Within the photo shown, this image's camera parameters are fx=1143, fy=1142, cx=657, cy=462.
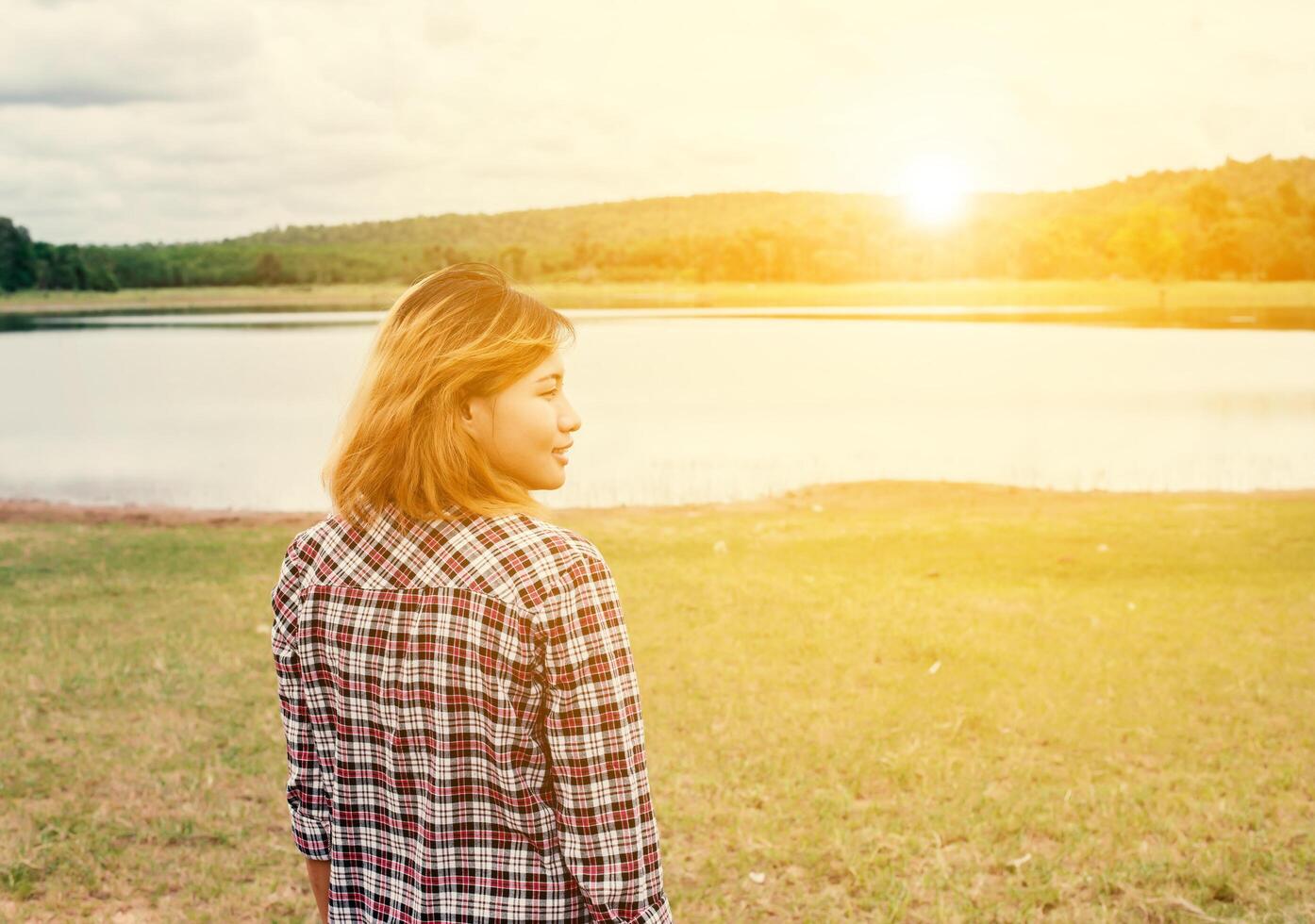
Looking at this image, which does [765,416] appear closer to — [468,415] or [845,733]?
[845,733]

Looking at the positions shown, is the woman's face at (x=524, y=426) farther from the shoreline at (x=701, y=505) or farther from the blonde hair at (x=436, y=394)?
the shoreline at (x=701, y=505)

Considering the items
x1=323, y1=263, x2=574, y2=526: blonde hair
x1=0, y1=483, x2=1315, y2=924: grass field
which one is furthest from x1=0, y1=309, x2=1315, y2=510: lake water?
x1=0, y1=483, x2=1315, y2=924: grass field

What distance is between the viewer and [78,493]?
68.8ft

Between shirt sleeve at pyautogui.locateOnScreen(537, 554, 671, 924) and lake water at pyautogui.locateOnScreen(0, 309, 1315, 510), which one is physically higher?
shirt sleeve at pyautogui.locateOnScreen(537, 554, 671, 924)

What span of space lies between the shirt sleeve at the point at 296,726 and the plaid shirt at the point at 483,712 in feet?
0.03

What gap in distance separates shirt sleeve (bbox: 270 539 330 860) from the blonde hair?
19 cm

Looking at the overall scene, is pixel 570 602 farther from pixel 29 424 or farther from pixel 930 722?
pixel 29 424

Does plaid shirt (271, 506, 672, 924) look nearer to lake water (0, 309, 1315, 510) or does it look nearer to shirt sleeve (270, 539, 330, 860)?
shirt sleeve (270, 539, 330, 860)

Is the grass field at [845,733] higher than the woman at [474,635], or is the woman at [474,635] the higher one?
the woman at [474,635]

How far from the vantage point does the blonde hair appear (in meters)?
1.70

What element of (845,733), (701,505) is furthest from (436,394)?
(701,505)

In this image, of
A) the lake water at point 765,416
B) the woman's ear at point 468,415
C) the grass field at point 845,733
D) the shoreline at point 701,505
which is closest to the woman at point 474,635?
the woman's ear at point 468,415

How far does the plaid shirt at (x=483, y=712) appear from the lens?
5.40 feet

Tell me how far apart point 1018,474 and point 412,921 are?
20280 millimetres
